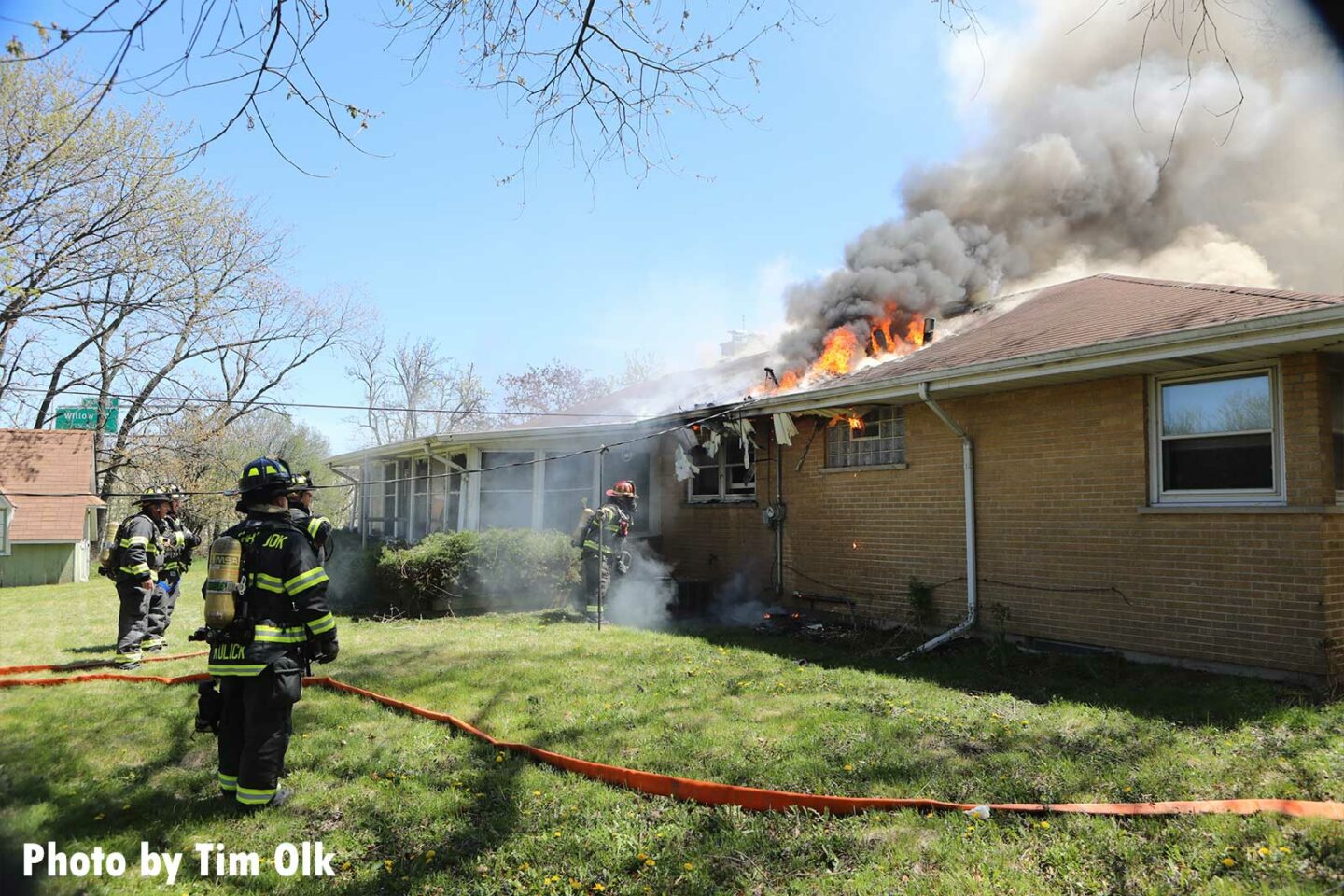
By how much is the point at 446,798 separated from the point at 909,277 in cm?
1171

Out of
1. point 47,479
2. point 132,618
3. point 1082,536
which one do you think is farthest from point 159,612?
point 47,479

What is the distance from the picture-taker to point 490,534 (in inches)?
474

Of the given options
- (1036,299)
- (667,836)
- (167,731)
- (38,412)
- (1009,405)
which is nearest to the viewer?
(667,836)

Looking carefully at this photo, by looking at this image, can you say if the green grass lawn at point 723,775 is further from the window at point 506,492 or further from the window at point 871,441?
the window at point 506,492

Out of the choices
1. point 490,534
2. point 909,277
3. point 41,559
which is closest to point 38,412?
point 41,559

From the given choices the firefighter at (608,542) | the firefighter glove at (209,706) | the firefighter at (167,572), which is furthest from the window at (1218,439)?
the firefighter at (167,572)

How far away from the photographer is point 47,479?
22.6 meters

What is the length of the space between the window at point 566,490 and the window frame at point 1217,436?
9458 millimetres

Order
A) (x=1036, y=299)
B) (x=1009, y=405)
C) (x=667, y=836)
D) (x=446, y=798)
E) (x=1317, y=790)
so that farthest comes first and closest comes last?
(x=1036, y=299) → (x=1009, y=405) → (x=446, y=798) → (x=1317, y=790) → (x=667, y=836)

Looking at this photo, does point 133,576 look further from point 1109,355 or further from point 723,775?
point 1109,355

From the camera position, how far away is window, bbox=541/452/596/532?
14.5 meters

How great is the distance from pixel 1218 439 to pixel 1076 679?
2.54 metres

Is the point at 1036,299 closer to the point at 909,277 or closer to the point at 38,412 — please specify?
the point at 909,277

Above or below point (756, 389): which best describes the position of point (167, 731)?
below
